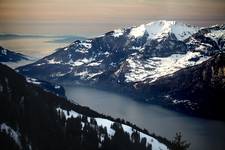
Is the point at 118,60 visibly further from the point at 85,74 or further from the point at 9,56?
the point at 9,56

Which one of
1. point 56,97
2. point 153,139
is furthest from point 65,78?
point 153,139

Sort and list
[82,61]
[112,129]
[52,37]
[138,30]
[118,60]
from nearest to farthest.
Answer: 1. [52,37]
2. [138,30]
3. [112,129]
4. [82,61]
5. [118,60]

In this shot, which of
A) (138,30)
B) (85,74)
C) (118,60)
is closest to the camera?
(138,30)

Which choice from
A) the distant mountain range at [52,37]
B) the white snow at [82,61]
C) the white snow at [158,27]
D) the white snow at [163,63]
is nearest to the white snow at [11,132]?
the distant mountain range at [52,37]

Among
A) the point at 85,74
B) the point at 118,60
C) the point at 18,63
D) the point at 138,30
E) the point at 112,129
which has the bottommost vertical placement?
the point at 112,129

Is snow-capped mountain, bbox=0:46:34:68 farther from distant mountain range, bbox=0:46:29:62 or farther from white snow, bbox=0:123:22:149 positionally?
white snow, bbox=0:123:22:149

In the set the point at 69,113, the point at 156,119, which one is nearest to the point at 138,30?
the point at 69,113
